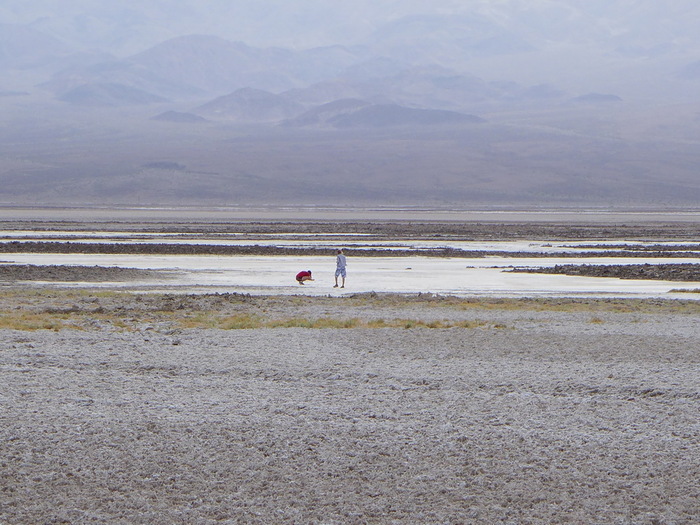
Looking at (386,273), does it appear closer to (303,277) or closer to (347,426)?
(303,277)

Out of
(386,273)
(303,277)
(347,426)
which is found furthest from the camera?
(386,273)

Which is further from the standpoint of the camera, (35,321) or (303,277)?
(303,277)

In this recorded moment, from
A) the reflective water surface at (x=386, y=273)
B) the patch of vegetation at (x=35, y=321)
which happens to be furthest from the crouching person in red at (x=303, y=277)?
the patch of vegetation at (x=35, y=321)

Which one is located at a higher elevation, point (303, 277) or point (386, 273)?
point (303, 277)

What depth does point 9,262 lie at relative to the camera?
3366cm

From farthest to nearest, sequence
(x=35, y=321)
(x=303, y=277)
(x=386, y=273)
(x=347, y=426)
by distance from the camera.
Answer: (x=386, y=273)
(x=303, y=277)
(x=35, y=321)
(x=347, y=426)

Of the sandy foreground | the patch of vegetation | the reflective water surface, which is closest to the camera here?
the sandy foreground

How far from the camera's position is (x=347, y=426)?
9.05 metres

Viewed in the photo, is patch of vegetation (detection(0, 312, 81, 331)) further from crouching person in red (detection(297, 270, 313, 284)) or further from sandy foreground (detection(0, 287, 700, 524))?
crouching person in red (detection(297, 270, 313, 284))

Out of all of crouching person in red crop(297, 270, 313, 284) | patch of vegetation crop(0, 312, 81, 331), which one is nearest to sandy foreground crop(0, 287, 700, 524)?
patch of vegetation crop(0, 312, 81, 331)

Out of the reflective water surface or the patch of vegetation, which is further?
the reflective water surface

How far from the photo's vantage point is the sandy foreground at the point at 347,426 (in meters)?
7.29

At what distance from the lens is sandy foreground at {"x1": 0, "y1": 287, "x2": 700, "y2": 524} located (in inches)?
287

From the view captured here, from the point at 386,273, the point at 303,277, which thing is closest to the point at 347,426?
the point at 303,277
